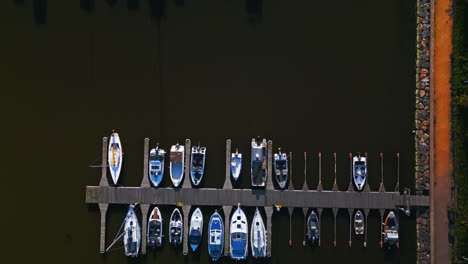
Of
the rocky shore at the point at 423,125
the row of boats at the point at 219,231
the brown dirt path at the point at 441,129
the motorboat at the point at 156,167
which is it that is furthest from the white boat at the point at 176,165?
the brown dirt path at the point at 441,129

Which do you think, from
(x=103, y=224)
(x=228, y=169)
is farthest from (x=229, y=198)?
(x=103, y=224)

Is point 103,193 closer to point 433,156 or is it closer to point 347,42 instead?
point 347,42

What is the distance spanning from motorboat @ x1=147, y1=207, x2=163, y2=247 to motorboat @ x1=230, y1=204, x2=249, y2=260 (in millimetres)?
6022

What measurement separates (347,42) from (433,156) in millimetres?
11893

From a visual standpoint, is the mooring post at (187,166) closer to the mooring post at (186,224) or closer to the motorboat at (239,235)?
the mooring post at (186,224)

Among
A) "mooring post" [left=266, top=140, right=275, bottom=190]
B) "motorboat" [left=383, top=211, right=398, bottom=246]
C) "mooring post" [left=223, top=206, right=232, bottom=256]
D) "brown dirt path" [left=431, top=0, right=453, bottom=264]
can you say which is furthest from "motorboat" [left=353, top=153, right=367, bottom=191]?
"mooring post" [left=223, top=206, right=232, bottom=256]

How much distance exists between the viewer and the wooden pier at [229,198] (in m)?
30.4

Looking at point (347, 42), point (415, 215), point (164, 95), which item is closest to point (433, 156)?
point (415, 215)

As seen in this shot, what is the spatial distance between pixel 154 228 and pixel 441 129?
25102mm

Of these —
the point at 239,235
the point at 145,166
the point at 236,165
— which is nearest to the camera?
the point at 239,235

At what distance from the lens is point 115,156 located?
30750 mm

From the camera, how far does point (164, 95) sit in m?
31.7

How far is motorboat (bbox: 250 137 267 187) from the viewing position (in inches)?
1184

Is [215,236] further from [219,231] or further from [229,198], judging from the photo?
[229,198]
